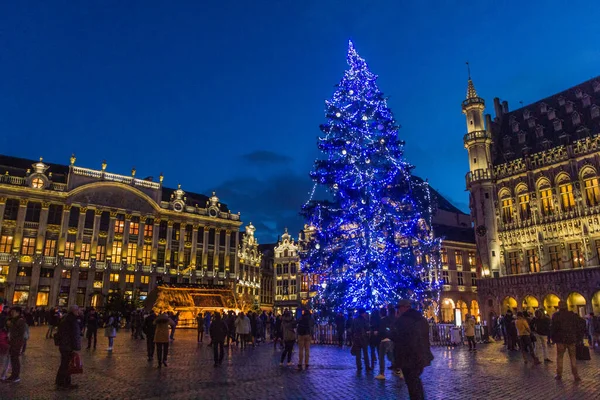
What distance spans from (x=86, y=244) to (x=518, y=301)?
50.8 meters

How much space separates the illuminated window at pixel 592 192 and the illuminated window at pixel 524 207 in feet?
15.9

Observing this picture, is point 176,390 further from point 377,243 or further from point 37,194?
point 37,194

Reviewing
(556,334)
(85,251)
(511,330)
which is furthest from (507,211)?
(85,251)

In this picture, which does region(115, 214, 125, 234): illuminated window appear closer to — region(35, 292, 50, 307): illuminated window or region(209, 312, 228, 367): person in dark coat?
region(35, 292, 50, 307): illuminated window

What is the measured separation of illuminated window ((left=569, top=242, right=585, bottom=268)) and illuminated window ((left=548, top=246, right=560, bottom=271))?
44.8 inches

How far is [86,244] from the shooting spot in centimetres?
5912

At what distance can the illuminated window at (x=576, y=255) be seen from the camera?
35375 mm

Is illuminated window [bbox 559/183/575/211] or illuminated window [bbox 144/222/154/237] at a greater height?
illuminated window [bbox 144/222/154/237]

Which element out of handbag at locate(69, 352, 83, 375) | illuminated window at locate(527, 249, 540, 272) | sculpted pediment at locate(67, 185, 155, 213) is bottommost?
handbag at locate(69, 352, 83, 375)

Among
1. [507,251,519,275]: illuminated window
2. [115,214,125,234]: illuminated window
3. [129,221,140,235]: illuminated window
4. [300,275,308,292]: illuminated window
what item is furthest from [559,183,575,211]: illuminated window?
[115,214,125,234]: illuminated window

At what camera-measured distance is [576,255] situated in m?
35.8

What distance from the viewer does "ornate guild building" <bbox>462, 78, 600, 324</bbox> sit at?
35.4 metres

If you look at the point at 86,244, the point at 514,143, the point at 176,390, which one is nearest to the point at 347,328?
the point at 176,390

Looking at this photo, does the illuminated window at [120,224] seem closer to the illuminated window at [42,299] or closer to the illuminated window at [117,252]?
the illuminated window at [117,252]
